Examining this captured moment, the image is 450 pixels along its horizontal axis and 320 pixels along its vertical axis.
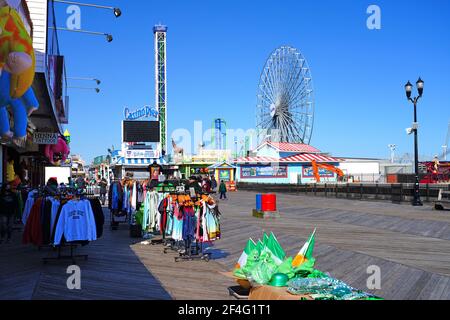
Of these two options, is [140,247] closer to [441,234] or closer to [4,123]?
[4,123]

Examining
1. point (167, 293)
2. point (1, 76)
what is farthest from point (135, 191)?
point (167, 293)

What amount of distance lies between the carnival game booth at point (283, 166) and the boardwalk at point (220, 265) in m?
41.6

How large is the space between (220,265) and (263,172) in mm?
48841

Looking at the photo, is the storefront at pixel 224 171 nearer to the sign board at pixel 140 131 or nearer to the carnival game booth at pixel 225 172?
the carnival game booth at pixel 225 172

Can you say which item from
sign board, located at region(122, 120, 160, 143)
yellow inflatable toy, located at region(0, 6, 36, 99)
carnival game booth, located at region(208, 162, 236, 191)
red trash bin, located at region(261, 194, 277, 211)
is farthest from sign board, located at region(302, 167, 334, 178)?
yellow inflatable toy, located at region(0, 6, 36, 99)

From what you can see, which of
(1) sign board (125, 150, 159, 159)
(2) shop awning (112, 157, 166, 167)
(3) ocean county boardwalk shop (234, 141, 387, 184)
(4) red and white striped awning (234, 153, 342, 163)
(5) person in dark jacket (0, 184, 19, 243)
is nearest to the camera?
(5) person in dark jacket (0, 184, 19, 243)

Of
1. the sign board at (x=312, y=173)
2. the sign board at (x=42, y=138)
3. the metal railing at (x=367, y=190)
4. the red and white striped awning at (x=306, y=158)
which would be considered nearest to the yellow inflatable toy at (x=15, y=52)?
the sign board at (x=42, y=138)

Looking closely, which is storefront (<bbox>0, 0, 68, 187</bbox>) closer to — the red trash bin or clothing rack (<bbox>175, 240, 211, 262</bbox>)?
clothing rack (<bbox>175, 240, 211, 262</bbox>)

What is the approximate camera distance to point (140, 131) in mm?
49219

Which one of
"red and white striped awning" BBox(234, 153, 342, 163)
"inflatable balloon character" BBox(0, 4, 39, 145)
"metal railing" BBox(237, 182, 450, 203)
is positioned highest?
"inflatable balloon character" BBox(0, 4, 39, 145)

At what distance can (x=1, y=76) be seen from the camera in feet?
30.2

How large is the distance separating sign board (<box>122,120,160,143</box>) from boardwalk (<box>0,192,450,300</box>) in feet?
114

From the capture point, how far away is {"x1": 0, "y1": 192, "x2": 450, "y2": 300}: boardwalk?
263 inches

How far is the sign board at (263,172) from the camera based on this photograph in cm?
5709
